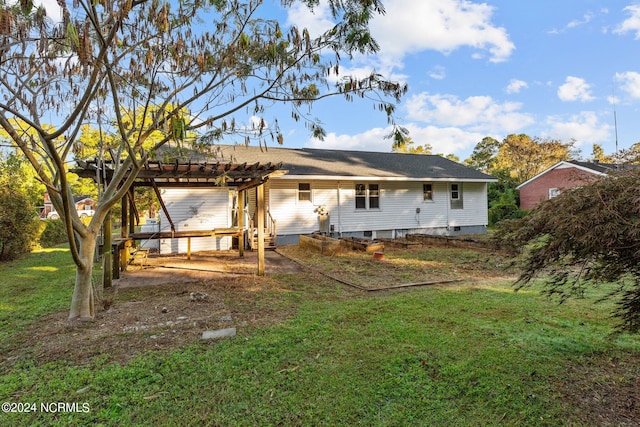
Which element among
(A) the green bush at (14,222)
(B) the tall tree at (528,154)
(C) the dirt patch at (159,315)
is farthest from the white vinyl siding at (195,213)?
(B) the tall tree at (528,154)

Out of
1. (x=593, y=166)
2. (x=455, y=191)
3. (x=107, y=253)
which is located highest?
A: (x=593, y=166)

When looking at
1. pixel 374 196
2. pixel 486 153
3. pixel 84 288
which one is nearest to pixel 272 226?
pixel 374 196

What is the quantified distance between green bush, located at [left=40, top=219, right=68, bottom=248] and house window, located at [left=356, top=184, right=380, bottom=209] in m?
13.6

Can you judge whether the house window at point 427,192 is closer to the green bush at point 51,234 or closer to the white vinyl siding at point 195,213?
the white vinyl siding at point 195,213

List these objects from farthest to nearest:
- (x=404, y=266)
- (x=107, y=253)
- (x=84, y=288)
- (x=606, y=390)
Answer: (x=404, y=266)
(x=107, y=253)
(x=84, y=288)
(x=606, y=390)

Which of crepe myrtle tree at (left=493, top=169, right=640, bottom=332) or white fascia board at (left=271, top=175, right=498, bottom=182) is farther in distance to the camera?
white fascia board at (left=271, top=175, right=498, bottom=182)

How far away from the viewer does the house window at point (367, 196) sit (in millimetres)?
14727

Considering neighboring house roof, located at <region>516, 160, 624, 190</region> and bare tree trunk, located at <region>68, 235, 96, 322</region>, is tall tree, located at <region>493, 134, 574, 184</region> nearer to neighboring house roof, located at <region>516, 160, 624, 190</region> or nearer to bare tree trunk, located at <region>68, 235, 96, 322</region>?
neighboring house roof, located at <region>516, 160, 624, 190</region>

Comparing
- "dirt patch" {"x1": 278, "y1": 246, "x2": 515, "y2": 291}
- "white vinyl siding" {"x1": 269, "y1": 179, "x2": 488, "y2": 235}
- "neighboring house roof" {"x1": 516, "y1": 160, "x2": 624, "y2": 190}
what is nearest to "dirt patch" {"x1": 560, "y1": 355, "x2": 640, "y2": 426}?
"neighboring house roof" {"x1": 516, "y1": 160, "x2": 624, "y2": 190}

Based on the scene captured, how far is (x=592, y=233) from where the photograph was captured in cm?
213

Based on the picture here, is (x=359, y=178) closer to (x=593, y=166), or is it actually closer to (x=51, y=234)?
(x=593, y=166)

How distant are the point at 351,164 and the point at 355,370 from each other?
44.2ft

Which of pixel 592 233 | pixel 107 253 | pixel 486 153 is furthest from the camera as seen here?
pixel 486 153

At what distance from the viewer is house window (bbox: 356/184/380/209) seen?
14.7 metres
